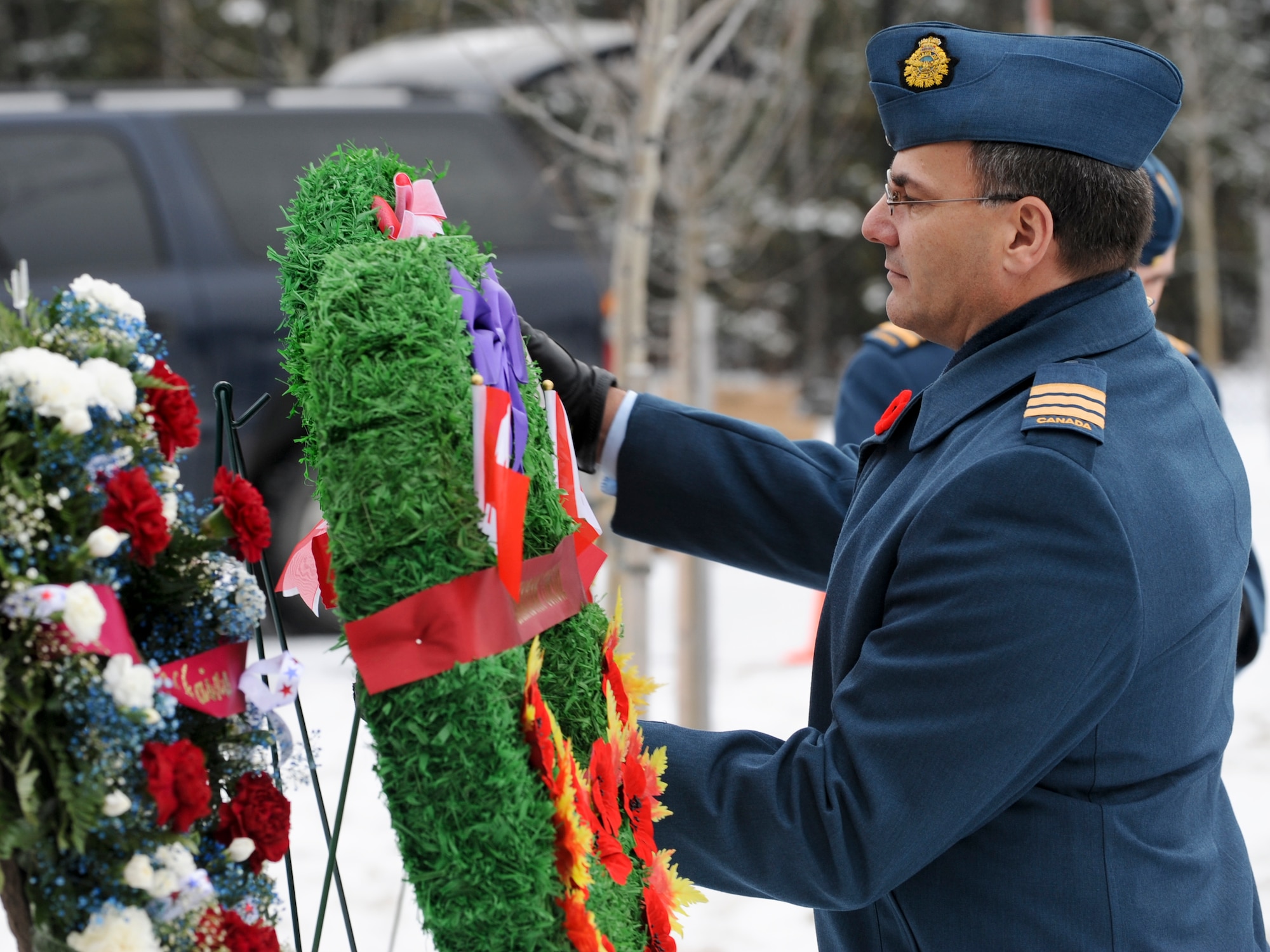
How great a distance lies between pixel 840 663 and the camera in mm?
1358

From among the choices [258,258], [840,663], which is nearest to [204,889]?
[840,663]

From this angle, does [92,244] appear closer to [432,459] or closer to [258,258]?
[258,258]

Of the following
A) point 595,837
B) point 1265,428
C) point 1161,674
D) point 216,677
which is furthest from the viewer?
point 1265,428

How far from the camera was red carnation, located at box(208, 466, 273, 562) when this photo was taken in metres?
1.06

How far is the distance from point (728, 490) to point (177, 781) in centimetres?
105

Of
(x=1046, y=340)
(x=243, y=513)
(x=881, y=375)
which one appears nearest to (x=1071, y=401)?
(x=1046, y=340)

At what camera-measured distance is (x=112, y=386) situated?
969 millimetres

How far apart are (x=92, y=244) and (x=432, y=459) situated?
175 inches

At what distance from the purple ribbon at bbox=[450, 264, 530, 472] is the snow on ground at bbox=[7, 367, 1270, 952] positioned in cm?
30

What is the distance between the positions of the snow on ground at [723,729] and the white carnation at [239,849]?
13 cm

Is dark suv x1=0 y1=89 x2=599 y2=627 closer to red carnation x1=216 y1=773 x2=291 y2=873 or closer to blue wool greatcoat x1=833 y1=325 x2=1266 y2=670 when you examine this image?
blue wool greatcoat x1=833 y1=325 x2=1266 y2=670

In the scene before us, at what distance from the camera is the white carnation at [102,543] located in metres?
0.92

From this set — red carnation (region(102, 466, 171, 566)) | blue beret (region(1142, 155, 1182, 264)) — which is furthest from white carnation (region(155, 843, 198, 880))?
blue beret (region(1142, 155, 1182, 264))

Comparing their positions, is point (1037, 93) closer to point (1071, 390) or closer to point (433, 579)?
point (1071, 390)
